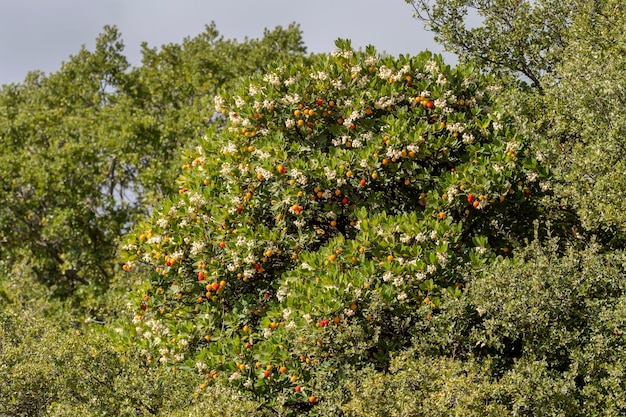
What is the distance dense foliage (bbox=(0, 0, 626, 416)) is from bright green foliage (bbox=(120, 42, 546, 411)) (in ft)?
0.11

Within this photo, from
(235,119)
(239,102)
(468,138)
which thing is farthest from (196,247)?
(468,138)

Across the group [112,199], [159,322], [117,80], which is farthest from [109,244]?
[159,322]

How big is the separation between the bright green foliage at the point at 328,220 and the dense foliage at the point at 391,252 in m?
0.04

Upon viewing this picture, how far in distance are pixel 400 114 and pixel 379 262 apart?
2.64 metres

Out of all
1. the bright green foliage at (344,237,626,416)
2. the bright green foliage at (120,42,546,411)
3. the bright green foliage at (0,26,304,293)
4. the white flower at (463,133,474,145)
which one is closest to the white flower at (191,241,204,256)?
the bright green foliage at (120,42,546,411)

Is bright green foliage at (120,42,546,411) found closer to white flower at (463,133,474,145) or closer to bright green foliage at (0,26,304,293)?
white flower at (463,133,474,145)

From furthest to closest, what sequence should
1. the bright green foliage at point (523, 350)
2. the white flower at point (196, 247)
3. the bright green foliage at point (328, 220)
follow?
1. the white flower at point (196, 247)
2. the bright green foliage at point (328, 220)
3. the bright green foliage at point (523, 350)

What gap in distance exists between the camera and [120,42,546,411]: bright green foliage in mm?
10289

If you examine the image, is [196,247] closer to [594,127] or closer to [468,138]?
[468,138]

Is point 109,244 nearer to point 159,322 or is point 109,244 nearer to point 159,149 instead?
point 159,149

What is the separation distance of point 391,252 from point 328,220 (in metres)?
1.72

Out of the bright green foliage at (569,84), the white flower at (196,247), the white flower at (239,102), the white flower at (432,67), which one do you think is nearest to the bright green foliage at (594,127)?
the bright green foliage at (569,84)

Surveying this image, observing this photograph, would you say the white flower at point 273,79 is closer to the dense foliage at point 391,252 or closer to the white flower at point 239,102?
the dense foliage at point 391,252

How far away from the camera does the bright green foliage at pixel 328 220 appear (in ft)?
33.8
